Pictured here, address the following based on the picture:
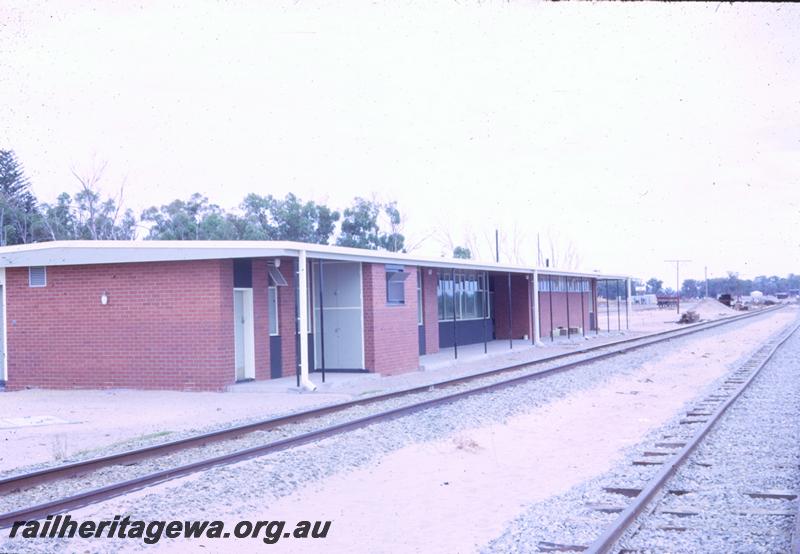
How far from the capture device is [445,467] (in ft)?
30.8

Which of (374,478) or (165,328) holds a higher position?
(165,328)

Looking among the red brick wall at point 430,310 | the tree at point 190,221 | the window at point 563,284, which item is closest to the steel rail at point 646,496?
the red brick wall at point 430,310

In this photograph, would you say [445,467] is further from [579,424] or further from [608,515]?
[579,424]

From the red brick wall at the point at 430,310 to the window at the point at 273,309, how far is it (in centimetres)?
862

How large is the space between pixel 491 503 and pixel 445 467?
1.67m

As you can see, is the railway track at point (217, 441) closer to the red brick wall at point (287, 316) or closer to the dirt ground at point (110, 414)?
the dirt ground at point (110, 414)

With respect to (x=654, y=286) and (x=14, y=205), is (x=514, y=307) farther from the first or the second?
(x=654, y=286)

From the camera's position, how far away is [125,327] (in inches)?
685

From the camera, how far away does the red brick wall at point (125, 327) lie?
16828 millimetres

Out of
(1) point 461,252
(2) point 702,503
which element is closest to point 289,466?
(2) point 702,503

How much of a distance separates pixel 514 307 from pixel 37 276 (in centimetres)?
2089

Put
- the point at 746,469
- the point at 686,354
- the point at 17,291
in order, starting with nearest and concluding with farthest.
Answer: the point at 746,469
the point at 17,291
the point at 686,354

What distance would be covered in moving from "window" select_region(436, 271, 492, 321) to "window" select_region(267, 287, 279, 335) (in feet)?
31.4

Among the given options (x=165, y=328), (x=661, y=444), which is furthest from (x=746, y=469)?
(x=165, y=328)
